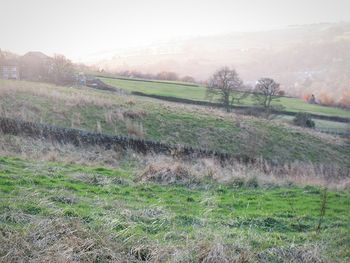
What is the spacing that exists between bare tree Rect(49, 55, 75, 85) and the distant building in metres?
3.73

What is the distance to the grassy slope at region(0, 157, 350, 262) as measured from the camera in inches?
284

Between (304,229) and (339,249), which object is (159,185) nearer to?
(304,229)

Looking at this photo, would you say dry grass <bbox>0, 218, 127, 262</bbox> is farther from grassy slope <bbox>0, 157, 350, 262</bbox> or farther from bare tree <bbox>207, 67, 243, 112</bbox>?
bare tree <bbox>207, 67, 243, 112</bbox>

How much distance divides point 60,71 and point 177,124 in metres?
21.6

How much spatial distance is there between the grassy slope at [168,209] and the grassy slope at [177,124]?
492 inches

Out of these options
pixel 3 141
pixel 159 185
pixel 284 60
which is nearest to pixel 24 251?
pixel 159 185

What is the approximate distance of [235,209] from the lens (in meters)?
10.0

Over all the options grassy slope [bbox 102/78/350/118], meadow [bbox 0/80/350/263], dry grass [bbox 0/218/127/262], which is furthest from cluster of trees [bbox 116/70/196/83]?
dry grass [bbox 0/218/127/262]

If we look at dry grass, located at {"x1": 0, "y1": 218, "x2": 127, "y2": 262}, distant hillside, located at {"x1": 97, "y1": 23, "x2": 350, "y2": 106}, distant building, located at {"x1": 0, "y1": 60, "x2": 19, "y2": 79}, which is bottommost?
dry grass, located at {"x1": 0, "y1": 218, "x2": 127, "y2": 262}

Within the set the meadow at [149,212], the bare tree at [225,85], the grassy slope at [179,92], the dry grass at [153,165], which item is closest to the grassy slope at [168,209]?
the meadow at [149,212]

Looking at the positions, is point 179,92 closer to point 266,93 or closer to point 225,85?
point 225,85

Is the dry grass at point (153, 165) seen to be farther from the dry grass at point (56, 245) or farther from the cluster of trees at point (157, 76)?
the cluster of trees at point (157, 76)

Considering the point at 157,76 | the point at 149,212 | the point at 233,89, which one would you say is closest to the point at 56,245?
the point at 149,212

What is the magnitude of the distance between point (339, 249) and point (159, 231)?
3429 mm
